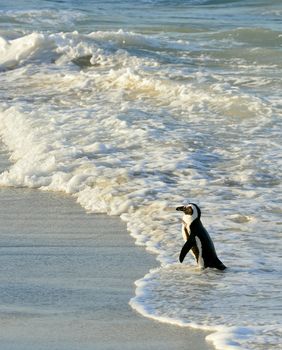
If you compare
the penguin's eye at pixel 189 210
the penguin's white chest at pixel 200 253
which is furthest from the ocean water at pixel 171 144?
the penguin's eye at pixel 189 210

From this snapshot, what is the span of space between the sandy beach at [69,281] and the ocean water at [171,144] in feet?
0.48

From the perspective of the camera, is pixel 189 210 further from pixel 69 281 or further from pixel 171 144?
pixel 171 144

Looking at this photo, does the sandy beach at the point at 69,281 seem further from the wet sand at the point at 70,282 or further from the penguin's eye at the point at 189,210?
the penguin's eye at the point at 189,210

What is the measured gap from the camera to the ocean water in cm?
607

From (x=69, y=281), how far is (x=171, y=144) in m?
4.52

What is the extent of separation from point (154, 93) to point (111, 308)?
9076mm

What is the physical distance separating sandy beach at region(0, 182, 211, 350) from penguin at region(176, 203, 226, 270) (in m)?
0.28

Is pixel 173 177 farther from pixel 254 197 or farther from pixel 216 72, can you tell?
pixel 216 72

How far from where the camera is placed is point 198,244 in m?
6.50

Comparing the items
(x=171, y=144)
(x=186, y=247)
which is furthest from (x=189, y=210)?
(x=171, y=144)

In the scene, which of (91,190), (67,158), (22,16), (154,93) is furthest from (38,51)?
(91,190)

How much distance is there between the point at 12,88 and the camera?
1586cm

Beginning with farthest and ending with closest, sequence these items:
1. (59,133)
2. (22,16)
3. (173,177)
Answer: (22,16) → (59,133) → (173,177)

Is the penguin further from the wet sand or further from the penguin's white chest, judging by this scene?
the wet sand
